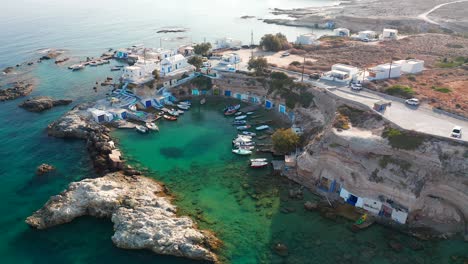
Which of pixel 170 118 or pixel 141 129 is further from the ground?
pixel 170 118

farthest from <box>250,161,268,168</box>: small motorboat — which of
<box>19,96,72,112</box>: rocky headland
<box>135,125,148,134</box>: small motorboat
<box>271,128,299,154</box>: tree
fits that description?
<box>19,96,72,112</box>: rocky headland

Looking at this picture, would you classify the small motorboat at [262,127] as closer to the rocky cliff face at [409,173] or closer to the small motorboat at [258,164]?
the small motorboat at [258,164]

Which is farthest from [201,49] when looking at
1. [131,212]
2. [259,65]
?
[131,212]

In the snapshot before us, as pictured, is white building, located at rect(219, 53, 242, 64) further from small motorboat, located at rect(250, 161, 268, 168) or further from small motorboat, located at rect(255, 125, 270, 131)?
small motorboat, located at rect(250, 161, 268, 168)

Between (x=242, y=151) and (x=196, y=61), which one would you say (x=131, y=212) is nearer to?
(x=242, y=151)

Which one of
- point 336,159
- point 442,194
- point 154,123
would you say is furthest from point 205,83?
point 442,194
